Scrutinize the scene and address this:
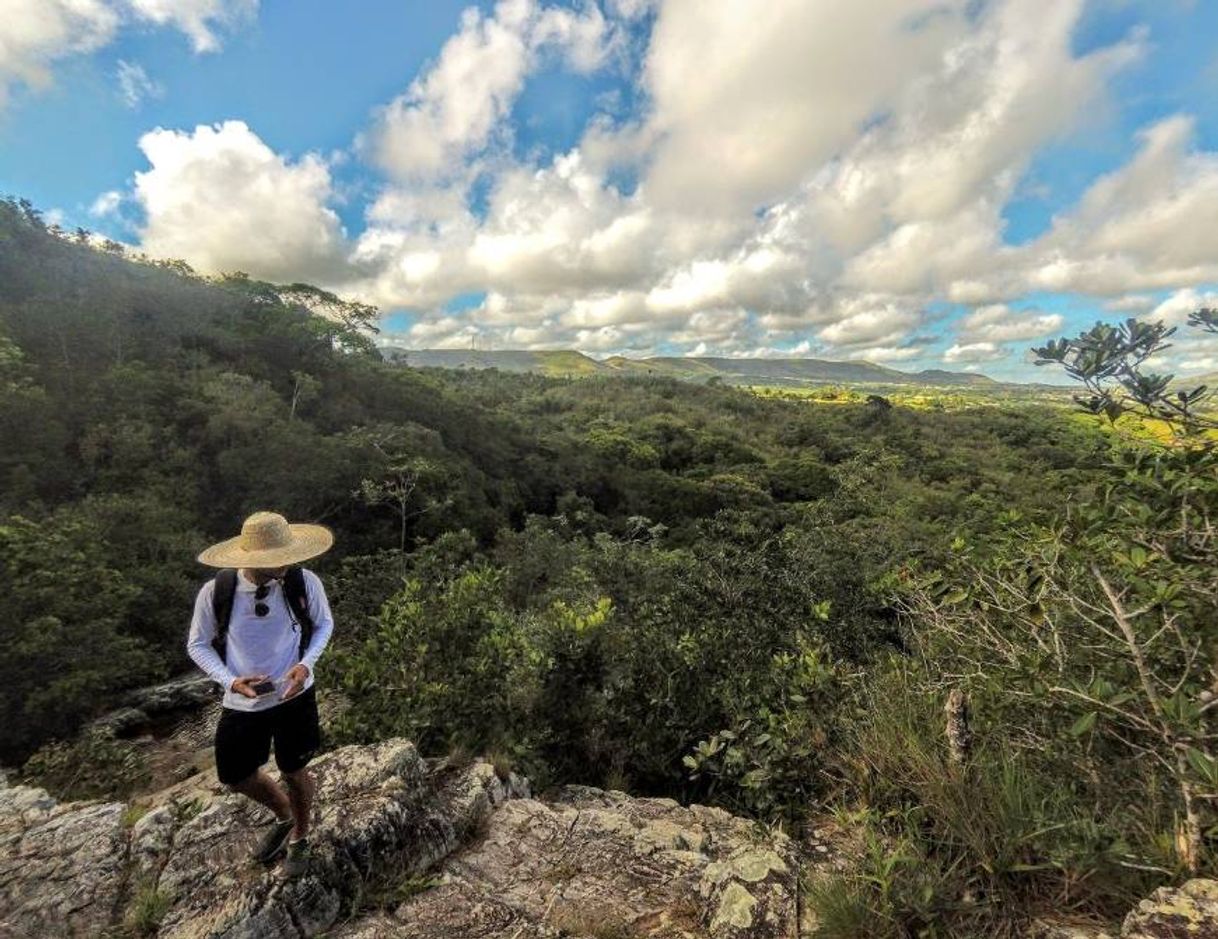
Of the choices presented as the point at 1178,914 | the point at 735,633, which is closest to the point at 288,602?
the point at 1178,914

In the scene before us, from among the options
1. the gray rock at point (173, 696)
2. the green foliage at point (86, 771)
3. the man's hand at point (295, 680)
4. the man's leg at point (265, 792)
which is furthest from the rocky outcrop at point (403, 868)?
the gray rock at point (173, 696)

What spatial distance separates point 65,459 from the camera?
58.6 feet

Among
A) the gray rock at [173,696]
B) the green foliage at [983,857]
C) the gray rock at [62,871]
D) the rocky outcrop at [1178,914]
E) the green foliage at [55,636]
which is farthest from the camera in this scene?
the gray rock at [173,696]

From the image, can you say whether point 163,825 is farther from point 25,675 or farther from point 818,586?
point 25,675

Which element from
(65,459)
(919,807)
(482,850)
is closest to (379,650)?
(482,850)

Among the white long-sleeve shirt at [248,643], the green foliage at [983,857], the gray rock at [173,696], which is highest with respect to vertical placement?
the white long-sleeve shirt at [248,643]

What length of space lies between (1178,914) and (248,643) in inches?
145

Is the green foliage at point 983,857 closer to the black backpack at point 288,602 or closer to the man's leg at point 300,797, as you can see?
the man's leg at point 300,797

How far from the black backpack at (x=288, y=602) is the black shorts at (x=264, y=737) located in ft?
0.92

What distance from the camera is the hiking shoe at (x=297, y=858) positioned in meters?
3.12

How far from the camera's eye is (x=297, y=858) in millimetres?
3166

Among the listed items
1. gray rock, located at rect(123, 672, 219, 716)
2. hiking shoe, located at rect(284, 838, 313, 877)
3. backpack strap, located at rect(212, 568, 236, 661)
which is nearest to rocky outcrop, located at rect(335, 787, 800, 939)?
hiking shoe, located at rect(284, 838, 313, 877)

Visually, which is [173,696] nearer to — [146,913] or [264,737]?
[146,913]

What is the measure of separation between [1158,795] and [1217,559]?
0.96 m
